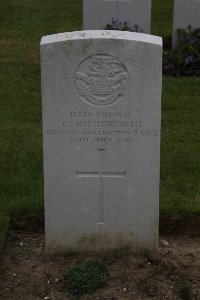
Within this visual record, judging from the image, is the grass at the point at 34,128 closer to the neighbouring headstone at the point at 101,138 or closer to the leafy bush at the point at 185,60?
the leafy bush at the point at 185,60

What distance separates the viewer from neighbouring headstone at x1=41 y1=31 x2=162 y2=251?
178 inches

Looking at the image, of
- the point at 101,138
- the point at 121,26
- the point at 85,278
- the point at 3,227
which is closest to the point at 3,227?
the point at 3,227

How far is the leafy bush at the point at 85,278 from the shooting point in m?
4.56

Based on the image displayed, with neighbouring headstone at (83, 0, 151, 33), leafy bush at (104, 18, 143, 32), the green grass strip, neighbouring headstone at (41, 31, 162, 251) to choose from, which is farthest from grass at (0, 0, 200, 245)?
leafy bush at (104, 18, 143, 32)

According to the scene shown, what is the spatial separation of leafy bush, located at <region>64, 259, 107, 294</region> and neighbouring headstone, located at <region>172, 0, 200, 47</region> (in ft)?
20.8

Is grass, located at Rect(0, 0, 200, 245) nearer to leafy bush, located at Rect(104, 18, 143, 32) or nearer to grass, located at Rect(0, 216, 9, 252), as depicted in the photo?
grass, located at Rect(0, 216, 9, 252)

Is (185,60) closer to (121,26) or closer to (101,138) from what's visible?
(121,26)

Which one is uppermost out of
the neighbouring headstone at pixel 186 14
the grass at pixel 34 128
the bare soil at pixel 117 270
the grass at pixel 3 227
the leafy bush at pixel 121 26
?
the neighbouring headstone at pixel 186 14

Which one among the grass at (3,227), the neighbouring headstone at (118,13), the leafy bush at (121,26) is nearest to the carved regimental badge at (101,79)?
the grass at (3,227)

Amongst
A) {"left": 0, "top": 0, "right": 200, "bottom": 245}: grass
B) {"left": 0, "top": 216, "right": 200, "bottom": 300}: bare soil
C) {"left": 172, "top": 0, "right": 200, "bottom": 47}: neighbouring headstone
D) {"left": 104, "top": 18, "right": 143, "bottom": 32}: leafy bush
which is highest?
{"left": 172, "top": 0, "right": 200, "bottom": 47}: neighbouring headstone

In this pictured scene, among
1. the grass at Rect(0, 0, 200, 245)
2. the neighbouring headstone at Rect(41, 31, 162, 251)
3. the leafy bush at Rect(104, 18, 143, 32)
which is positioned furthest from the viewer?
the leafy bush at Rect(104, 18, 143, 32)

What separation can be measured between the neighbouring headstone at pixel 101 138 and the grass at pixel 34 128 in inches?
27.5

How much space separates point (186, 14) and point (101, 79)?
6067 mm

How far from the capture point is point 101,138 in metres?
4.69
